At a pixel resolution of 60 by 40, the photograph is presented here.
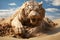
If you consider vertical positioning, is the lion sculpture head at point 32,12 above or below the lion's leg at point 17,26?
above

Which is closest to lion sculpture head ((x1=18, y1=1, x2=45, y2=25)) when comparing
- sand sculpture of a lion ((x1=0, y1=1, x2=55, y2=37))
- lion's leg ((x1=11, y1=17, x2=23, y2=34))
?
sand sculpture of a lion ((x1=0, y1=1, x2=55, y2=37))

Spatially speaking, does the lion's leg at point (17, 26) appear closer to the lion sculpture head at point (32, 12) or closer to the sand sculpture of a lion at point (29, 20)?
the sand sculpture of a lion at point (29, 20)

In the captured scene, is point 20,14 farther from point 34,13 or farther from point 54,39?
point 54,39

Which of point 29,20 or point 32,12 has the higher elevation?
point 32,12

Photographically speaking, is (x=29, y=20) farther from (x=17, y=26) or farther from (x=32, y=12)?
(x=17, y=26)

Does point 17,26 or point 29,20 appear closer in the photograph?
point 17,26

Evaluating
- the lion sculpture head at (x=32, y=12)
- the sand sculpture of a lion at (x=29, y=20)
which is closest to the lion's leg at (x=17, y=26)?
the sand sculpture of a lion at (x=29, y=20)

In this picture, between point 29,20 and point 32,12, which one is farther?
point 29,20

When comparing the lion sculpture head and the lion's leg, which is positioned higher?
the lion sculpture head

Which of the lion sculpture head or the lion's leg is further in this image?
the lion sculpture head

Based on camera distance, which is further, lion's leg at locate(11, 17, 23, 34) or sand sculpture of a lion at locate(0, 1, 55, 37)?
sand sculpture of a lion at locate(0, 1, 55, 37)

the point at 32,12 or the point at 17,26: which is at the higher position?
the point at 32,12

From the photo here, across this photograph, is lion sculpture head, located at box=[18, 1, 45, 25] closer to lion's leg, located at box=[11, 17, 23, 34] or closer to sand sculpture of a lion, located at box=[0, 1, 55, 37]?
sand sculpture of a lion, located at box=[0, 1, 55, 37]

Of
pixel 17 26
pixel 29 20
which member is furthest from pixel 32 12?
pixel 17 26
